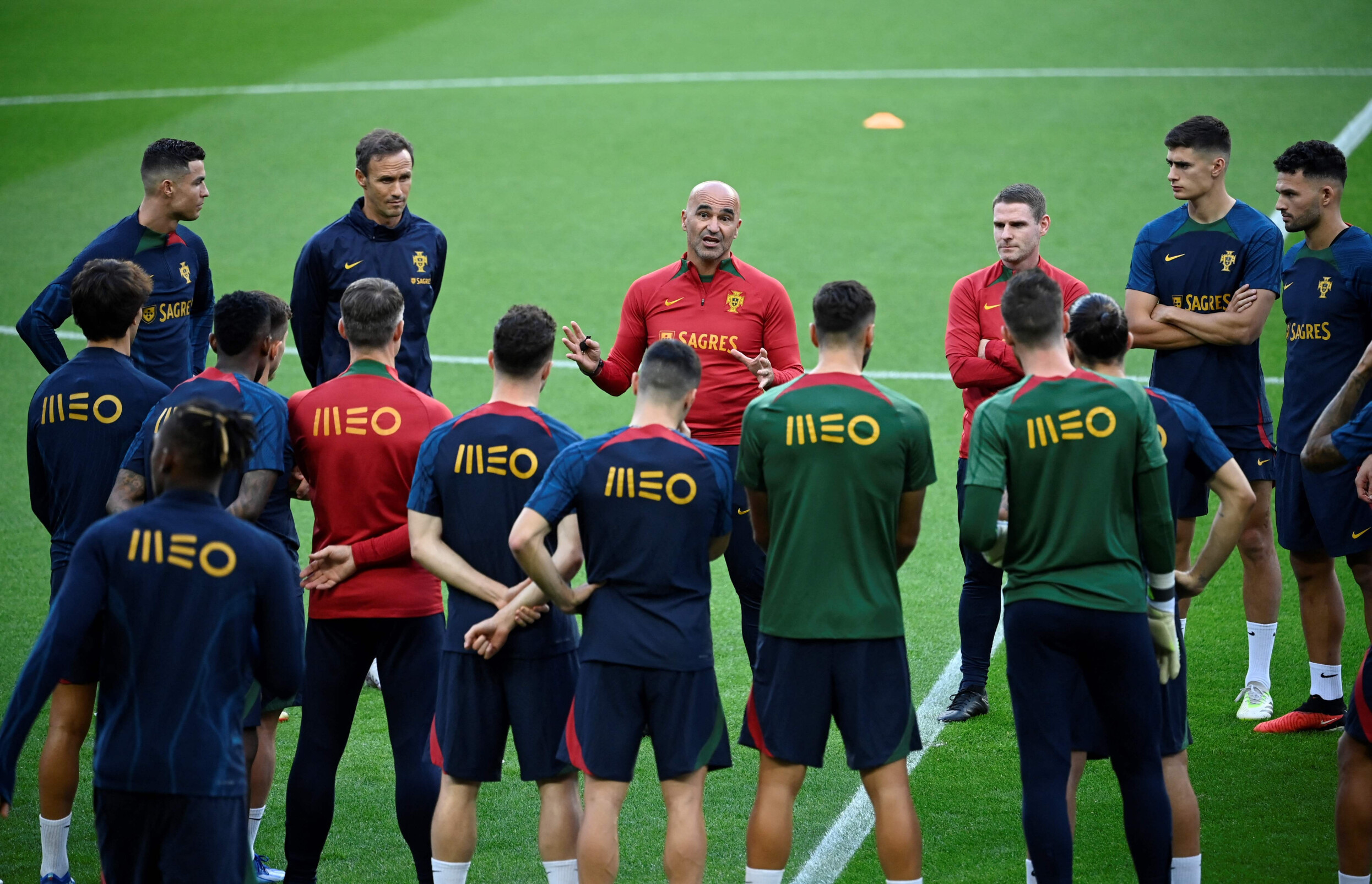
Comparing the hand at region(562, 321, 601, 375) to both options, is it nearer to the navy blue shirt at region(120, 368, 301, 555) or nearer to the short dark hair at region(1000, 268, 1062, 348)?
the navy blue shirt at region(120, 368, 301, 555)

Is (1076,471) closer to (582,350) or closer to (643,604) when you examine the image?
(643,604)

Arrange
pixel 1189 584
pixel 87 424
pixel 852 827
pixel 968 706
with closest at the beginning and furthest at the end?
pixel 1189 584, pixel 87 424, pixel 852 827, pixel 968 706

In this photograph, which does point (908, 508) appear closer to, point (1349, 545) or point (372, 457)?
point (372, 457)

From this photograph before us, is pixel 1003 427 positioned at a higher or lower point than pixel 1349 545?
higher

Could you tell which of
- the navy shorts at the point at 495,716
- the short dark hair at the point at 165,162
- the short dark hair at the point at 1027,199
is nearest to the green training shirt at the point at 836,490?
the navy shorts at the point at 495,716

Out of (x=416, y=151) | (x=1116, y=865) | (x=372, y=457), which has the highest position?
(x=416, y=151)

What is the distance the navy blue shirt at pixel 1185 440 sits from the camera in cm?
478

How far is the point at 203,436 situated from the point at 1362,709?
3.72m

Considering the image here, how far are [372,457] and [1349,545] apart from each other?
446 cm

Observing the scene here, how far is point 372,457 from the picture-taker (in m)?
5.04

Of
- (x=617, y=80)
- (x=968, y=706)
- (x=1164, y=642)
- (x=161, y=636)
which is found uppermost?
(x=617, y=80)

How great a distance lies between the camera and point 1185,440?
15.7 ft

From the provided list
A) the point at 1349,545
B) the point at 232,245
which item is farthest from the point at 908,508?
the point at 232,245

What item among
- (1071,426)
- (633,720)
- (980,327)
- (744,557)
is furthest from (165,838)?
(980,327)
